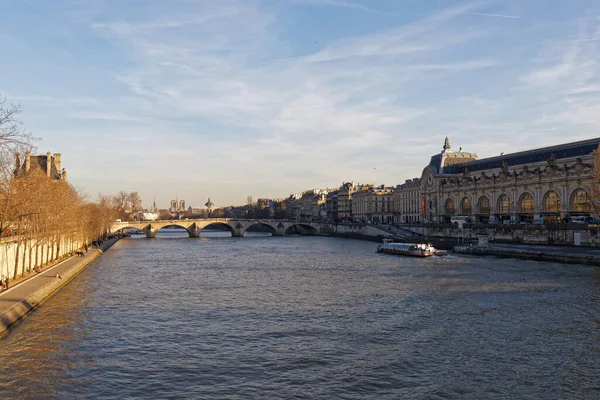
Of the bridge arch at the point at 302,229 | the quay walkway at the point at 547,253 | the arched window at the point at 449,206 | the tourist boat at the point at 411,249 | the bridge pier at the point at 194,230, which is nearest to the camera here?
the quay walkway at the point at 547,253

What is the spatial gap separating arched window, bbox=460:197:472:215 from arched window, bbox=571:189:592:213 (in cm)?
2941

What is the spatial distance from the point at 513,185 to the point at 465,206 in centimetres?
1817

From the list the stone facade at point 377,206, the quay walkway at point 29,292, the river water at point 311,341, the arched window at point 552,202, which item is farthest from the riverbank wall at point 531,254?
the stone facade at point 377,206

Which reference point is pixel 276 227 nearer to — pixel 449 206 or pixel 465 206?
pixel 449 206

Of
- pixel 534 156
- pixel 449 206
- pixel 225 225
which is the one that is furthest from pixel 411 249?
pixel 225 225

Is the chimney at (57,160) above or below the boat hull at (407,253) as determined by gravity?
above

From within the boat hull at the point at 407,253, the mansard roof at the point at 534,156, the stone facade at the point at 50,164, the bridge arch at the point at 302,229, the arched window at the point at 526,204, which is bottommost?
the boat hull at the point at 407,253

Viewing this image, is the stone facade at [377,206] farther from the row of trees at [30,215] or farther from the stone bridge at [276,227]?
the row of trees at [30,215]

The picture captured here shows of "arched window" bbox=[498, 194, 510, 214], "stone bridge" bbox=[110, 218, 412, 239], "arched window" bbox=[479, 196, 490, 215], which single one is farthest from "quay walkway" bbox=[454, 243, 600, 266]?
"arched window" bbox=[479, 196, 490, 215]

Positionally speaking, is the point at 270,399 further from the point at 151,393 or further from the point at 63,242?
the point at 63,242

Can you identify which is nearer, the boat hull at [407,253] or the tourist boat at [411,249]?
the boat hull at [407,253]

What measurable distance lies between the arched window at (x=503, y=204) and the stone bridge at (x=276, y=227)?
62.1 ft

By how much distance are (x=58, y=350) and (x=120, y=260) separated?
47167 millimetres

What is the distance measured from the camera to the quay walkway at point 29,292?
94.2 ft
